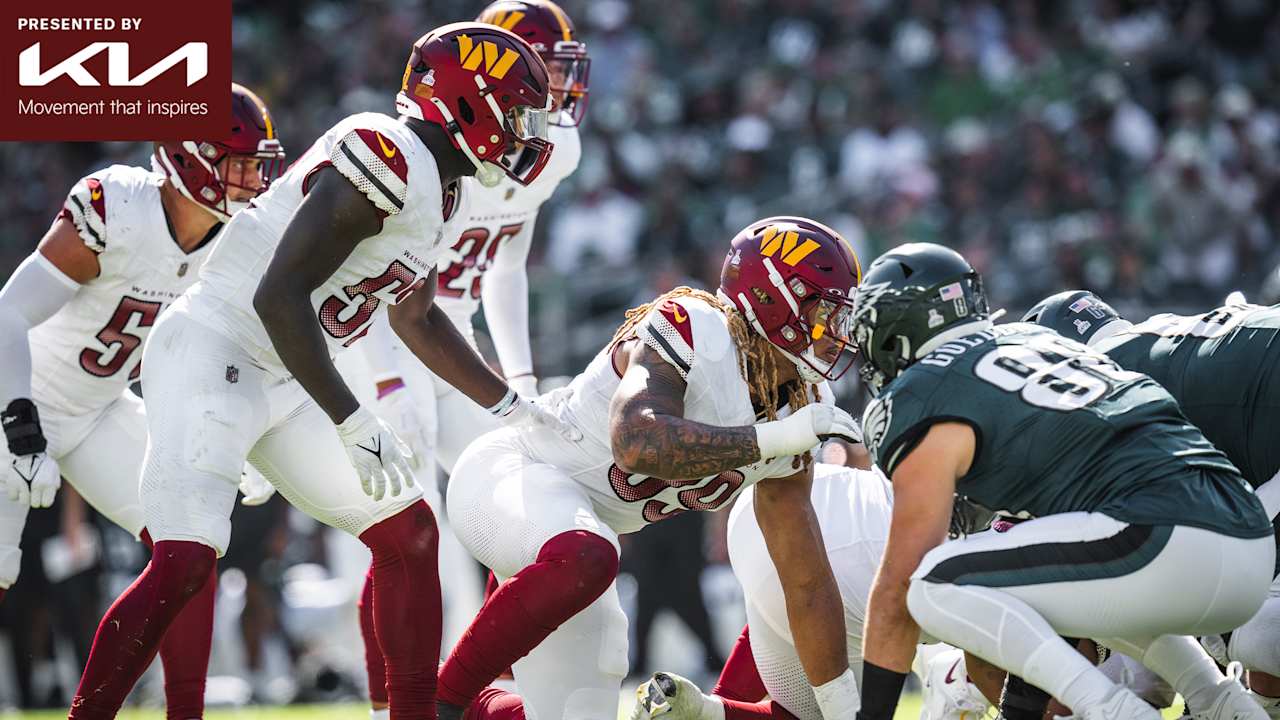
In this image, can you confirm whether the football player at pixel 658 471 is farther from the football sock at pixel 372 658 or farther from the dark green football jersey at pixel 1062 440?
the football sock at pixel 372 658

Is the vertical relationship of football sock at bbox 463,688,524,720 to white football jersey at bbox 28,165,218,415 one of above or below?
below

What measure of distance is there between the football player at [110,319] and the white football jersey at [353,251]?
24.5 inches

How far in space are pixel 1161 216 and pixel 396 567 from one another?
8.55 m

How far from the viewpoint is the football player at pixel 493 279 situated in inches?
225

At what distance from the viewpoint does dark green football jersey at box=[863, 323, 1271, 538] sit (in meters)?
3.70

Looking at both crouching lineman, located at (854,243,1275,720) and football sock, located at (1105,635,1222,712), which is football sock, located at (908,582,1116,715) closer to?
crouching lineman, located at (854,243,1275,720)

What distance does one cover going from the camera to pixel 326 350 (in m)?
4.20

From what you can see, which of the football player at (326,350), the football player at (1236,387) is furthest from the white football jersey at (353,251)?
the football player at (1236,387)

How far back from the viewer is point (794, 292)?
4320 millimetres

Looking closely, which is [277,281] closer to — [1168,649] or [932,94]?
[1168,649]

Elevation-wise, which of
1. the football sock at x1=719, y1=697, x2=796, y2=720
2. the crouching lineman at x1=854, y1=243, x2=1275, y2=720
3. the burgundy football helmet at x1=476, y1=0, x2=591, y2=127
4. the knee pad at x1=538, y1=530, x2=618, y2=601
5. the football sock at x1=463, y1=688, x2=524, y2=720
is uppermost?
the burgundy football helmet at x1=476, y1=0, x2=591, y2=127

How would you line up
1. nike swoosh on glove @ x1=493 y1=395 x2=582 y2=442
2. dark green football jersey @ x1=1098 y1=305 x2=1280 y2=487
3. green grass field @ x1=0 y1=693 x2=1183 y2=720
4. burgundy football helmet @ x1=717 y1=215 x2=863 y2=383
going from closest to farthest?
burgundy football helmet @ x1=717 y1=215 x2=863 y2=383, dark green football jersey @ x1=1098 y1=305 x2=1280 y2=487, nike swoosh on glove @ x1=493 y1=395 x2=582 y2=442, green grass field @ x1=0 y1=693 x2=1183 y2=720

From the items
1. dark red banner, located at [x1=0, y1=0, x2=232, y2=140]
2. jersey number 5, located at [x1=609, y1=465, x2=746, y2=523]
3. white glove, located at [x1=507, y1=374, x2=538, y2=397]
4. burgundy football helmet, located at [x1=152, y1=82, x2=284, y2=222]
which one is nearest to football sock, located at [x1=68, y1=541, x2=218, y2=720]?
jersey number 5, located at [x1=609, y1=465, x2=746, y2=523]

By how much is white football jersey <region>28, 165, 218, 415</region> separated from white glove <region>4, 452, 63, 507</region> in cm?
43
